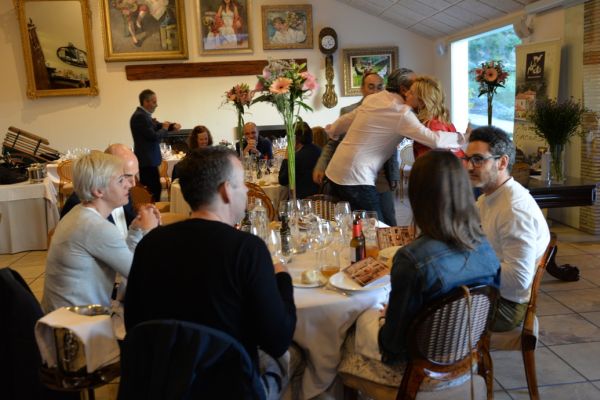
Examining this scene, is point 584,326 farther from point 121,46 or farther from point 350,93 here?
point 121,46

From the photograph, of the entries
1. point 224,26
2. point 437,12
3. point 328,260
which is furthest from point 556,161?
point 224,26

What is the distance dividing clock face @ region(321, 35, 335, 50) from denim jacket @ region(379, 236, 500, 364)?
8133mm

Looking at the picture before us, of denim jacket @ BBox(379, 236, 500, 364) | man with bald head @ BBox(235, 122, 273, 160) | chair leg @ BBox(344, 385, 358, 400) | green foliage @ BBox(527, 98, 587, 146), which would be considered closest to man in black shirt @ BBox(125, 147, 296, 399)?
denim jacket @ BBox(379, 236, 500, 364)

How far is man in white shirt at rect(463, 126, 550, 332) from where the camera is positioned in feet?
7.24

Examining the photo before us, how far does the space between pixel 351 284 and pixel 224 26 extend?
800 cm

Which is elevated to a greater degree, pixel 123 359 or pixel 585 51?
pixel 585 51

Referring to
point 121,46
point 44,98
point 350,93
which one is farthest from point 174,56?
point 350,93

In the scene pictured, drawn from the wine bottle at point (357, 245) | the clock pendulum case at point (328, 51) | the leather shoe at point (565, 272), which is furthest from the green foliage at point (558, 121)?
the clock pendulum case at point (328, 51)

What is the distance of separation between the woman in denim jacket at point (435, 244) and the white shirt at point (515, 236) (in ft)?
1.56

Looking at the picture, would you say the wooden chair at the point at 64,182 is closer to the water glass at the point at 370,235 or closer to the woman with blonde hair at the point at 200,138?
the woman with blonde hair at the point at 200,138

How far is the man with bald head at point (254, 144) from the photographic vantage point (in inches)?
247

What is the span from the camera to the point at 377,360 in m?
1.97

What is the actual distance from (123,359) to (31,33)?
8.89 m

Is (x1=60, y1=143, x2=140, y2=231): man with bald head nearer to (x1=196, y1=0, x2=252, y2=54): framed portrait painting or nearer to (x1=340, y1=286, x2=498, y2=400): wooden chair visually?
(x1=340, y1=286, x2=498, y2=400): wooden chair
